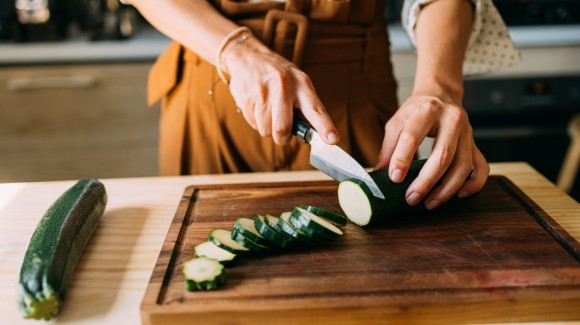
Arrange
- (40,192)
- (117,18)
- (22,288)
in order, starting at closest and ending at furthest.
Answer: (22,288), (40,192), (117,18)

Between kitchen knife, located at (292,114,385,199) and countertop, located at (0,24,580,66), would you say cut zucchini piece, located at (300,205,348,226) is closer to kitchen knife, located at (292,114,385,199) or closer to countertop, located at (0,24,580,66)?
kitchen knife, located at (292,114,385,199)

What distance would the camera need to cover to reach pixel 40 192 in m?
1.31

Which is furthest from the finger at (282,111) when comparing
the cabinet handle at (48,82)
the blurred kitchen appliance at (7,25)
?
the blurred kitchen appliance at (7,25)

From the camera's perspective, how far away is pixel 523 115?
8.61ft

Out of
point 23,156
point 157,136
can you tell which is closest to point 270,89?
point 157,136

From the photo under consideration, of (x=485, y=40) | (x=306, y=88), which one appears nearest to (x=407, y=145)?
(x=306, y=88)

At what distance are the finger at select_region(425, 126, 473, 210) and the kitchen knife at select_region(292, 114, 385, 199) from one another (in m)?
0.13

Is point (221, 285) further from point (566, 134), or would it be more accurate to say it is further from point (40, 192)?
point (566, 134)

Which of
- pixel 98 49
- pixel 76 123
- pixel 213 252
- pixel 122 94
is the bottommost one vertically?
pixel 76 123

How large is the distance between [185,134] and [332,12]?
1.70 feet

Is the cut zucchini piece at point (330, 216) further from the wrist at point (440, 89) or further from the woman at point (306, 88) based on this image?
the wrist at point (440, 89)

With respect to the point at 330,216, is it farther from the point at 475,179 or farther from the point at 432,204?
the point at 475,179

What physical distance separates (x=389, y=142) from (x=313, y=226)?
321 mm

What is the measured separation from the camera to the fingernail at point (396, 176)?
1.09 meters
